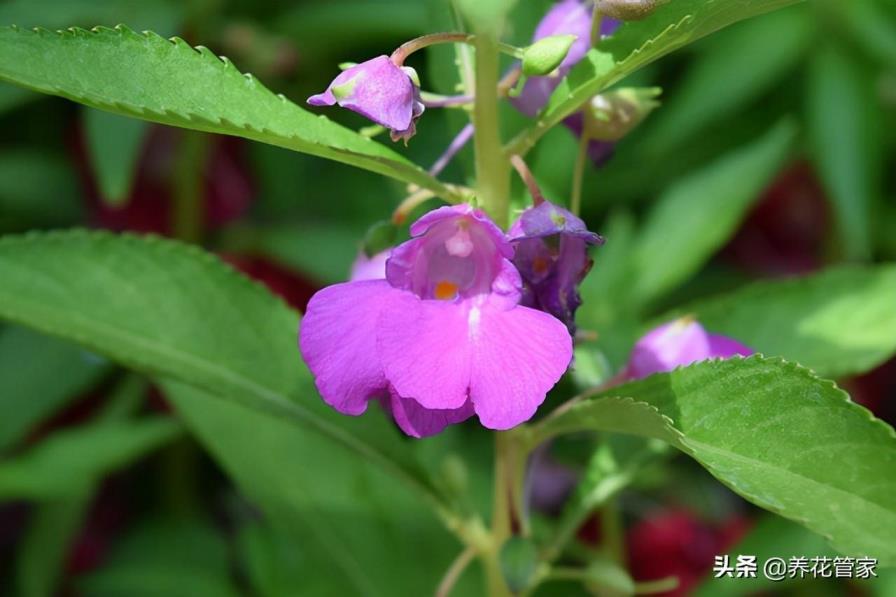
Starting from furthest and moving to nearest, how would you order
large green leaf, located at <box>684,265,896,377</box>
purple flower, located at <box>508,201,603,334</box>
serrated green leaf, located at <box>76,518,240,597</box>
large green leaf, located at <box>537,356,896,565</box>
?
serrated green leaf, located at <box>76,518,240,597</box>, large green leaf, located at <box>684,265,896,377</box>, purple flower, located at <box>508,201,603,334</box>, large green leaf, located at <box>537,356,896,565</box>

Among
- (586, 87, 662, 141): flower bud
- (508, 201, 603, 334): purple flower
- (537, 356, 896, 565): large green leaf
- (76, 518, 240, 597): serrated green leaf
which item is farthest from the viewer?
(76, 518, 240, 597): serrated green leaf

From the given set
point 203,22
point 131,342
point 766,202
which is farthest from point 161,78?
point 766,202

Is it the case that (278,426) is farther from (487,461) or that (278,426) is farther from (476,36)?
(476,36)

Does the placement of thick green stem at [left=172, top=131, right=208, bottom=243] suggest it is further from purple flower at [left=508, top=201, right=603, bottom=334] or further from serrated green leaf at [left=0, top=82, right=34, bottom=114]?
purple flower at [left=508, top=201, right=603, bottom=334]

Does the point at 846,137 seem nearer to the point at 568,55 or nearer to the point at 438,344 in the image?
the point at 568,55

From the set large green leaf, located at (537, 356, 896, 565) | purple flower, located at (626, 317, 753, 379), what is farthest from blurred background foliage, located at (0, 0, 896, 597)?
large green leaf, located at (537, 356, 896, 565)

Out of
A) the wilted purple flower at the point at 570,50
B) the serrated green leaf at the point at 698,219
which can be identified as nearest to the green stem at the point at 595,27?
the wilted purple flower at the point at 570,50
